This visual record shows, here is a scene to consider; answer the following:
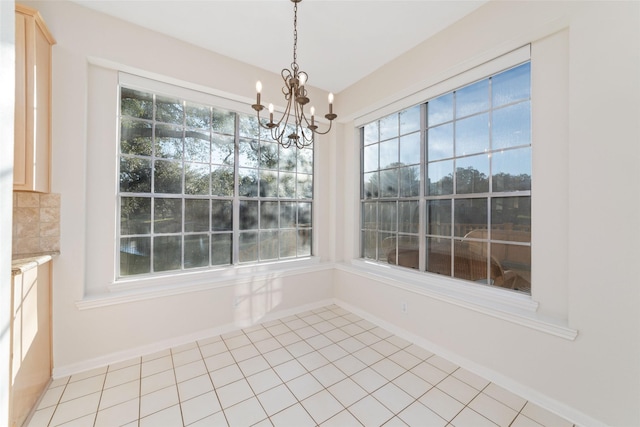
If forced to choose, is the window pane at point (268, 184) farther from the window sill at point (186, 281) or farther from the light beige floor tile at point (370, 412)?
the light beige floor tile at point (370, 412)

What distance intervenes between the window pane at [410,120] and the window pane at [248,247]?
2.26m

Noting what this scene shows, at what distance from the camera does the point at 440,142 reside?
268 cm

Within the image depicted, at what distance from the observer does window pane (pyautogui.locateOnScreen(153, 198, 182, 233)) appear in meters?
2.62

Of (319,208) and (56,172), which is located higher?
(56,172)

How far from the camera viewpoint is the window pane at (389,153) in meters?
3.17

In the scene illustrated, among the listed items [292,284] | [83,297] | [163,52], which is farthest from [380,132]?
[83,297]

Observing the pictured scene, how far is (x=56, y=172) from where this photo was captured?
81.6 inches

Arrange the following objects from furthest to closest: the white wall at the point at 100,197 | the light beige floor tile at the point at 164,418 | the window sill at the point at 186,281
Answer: the window sill at the point at 186,281, the white wall at the point at 100,197, the light beige floor tile at the point at 164,418

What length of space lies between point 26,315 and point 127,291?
2.30ft

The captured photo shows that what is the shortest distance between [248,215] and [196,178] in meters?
0.73

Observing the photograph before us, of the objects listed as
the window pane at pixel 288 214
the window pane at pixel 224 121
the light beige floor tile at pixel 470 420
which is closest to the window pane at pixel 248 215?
the window pane at pixel 288 214

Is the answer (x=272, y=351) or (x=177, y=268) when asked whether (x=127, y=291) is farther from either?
(x=272, y=351)

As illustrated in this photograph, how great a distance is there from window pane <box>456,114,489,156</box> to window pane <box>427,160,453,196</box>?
0.17m

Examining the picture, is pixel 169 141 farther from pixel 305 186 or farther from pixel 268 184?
pixel 305 186
